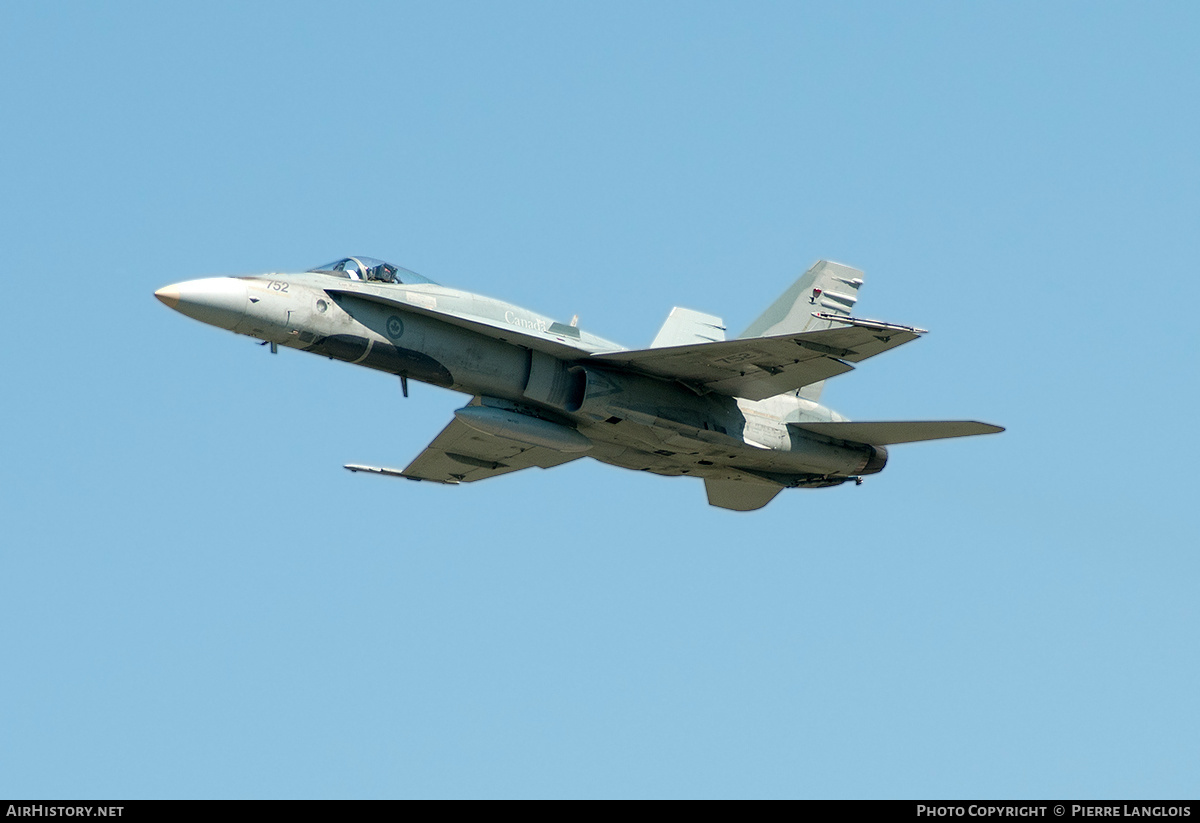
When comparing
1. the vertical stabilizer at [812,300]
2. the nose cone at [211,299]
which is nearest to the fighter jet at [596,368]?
the nose cone at [211,299]

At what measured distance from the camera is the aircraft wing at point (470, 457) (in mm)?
26391

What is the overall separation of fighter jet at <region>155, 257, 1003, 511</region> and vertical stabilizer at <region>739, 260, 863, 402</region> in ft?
6.12

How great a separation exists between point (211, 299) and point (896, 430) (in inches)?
476

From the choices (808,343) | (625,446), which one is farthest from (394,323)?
(808,343)

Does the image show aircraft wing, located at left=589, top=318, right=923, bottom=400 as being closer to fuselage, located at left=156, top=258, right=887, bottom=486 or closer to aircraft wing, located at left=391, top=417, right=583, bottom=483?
fuselage, located at left=156, top=258, right=887, bottom=486

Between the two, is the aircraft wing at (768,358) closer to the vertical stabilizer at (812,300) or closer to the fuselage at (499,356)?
the fuselage at (499,356)

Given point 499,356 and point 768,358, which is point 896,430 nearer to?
point 768,358

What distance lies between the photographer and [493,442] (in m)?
26.4

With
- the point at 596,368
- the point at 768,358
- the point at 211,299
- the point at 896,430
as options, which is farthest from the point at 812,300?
the point at 211,299

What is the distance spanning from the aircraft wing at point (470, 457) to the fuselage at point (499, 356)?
201 centimetres

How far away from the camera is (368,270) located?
22344 mm

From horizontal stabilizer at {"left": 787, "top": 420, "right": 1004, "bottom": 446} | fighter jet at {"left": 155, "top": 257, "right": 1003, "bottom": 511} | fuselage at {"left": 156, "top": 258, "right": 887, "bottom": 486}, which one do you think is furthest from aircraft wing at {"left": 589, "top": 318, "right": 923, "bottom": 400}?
horizontal stabilizer at {"left": 787, "top": 420, "right": 1004, "bottom": 446}
